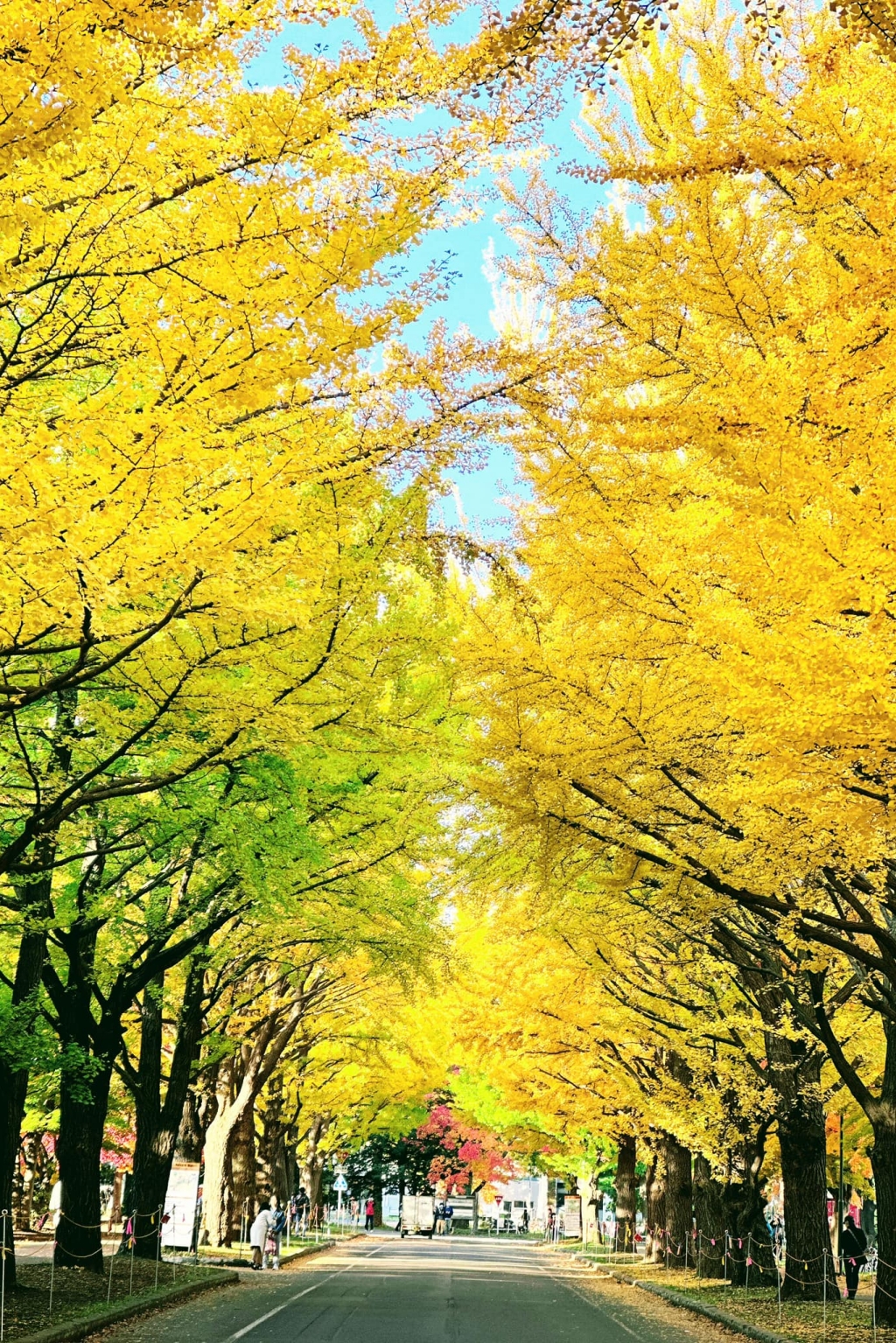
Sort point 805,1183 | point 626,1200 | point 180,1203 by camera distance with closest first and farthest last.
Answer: point 805,1183
point 180,1203
point 626,1200

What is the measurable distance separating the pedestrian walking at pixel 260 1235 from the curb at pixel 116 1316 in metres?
4.57

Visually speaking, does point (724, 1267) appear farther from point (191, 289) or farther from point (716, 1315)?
point (191, 289)

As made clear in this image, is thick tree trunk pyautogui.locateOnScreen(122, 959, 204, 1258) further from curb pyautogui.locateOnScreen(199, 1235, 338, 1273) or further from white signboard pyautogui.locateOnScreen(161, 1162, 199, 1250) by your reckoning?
curb pyautogui.locateOnScreen(199, 1235, 338, 1273)

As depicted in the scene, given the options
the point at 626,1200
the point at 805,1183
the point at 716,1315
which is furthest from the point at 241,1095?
the point at 626,1200

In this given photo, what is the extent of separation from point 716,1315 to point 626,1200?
23.1 m

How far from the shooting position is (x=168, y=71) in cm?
595

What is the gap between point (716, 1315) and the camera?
16625 millimetres

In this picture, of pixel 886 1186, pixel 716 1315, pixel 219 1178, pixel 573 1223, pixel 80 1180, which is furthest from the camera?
pixel 573 1223

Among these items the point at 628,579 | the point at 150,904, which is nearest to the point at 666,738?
the point at 628,579

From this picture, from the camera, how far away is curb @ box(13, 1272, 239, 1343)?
10734mm

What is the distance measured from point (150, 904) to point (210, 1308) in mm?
5124

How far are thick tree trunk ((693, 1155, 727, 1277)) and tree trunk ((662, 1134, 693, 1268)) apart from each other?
2056mm

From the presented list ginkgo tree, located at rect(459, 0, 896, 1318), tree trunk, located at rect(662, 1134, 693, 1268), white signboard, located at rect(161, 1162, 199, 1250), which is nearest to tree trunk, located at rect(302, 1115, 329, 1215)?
tree trunk, located at rect(662, 1134, 693, 1268)

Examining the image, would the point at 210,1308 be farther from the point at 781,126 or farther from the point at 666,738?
the point at 781,126
